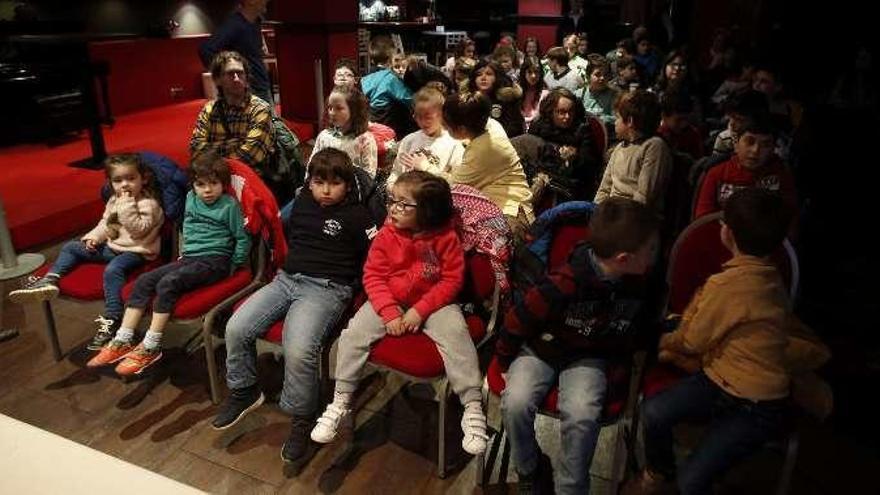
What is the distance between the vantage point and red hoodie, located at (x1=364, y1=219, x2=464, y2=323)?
2352 millimetres

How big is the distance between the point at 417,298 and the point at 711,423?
3.65 feet

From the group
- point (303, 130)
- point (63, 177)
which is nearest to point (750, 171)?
point (63, 177)

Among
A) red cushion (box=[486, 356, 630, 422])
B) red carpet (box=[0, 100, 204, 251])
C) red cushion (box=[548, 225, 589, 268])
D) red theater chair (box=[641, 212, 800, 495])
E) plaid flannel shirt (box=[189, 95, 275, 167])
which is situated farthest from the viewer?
red carpet (box=[0, 100, 204, 251])

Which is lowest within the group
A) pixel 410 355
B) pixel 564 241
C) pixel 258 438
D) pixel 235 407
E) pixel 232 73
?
pixel 258 438

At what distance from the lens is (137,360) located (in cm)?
261

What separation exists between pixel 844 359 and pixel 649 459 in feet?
5.25

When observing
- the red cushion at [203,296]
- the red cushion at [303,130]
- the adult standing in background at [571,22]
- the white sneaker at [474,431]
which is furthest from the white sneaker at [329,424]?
the adult standing in background at [571,22]

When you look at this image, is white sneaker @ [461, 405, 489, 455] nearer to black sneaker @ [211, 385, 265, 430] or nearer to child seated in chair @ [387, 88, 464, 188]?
black sneaker @ [211, 385, 265, 430]

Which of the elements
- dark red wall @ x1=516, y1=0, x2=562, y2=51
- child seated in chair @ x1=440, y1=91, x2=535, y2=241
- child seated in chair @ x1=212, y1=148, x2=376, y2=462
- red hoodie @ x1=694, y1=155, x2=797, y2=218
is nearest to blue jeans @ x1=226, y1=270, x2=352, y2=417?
child seated in chair @ x1=212, y1=148, x2=376, y2=462

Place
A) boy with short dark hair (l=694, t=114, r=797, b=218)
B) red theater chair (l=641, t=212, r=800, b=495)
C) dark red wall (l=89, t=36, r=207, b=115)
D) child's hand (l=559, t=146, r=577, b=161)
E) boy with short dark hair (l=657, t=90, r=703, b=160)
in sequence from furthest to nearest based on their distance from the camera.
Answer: dark red wall (l=89, t=36, r=207, b=115), boy with short dark hair (l=657, t=90, r=703, b=160), child's hand (l=559, t=146, r=577, b=161), boy with short dark hair (l=694, t=114, r=797, b=218), red theater chair (l=641, t=212, r=800, b=495)

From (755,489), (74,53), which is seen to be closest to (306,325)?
(755,489)

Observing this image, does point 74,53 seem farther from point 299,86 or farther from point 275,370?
point 275,370

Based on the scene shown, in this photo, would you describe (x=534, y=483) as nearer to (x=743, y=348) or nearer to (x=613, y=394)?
(x=613, y=394)

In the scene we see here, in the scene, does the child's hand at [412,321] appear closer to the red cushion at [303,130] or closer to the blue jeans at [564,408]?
the blue jeans at [564,408]
